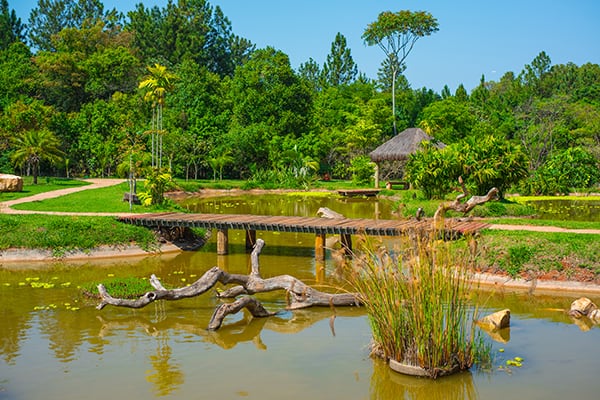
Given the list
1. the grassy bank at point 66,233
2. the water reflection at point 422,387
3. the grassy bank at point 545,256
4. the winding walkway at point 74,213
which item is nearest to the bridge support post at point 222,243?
the grassy bank at point 66,233

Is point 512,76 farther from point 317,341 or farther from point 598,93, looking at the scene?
point 317,341

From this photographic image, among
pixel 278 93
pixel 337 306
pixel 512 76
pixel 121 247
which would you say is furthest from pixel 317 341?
pixel 512 76

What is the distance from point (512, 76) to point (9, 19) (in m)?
55.9

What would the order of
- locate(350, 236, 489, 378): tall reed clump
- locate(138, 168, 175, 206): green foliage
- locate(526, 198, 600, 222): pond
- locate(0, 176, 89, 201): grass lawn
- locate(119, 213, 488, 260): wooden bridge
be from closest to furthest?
locate(350, 236, 489, 378): tall reed clump → locate(119, 213, 488, 260): wooden bridge → locate(138, 168, 175, 206): green foliage → locate(526, 198, 600, 222): pond → locate(0, 176, 89, 201): grass lawn

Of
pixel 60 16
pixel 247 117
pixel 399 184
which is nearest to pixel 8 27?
pixel 60 16

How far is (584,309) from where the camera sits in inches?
433

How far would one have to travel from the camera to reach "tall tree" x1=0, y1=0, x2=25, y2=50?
5866cm

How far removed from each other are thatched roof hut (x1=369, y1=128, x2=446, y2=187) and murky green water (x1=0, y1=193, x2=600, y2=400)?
2444 centimetres

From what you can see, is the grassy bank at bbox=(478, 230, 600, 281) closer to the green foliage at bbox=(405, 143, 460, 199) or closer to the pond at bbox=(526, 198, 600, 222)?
the pond at bbox=(526, 198, 600, 222)

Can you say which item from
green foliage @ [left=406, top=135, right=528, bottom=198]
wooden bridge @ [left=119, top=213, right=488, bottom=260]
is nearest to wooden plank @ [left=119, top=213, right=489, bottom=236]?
wooden bridge @ [left=119, top=213, right=488, bottom=260]

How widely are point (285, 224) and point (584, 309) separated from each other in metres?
7.24

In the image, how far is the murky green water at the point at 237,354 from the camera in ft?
26.5

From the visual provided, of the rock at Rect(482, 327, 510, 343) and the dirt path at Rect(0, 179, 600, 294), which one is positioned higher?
the dirt path at Rect(0, 179, 600, 294)

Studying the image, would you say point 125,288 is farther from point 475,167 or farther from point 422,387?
point 475,167
